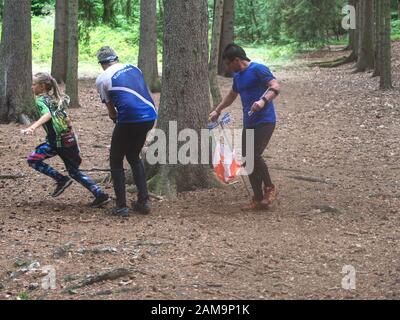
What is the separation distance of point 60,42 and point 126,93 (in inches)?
566

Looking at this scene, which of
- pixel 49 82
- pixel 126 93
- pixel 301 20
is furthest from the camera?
pixel 301 20

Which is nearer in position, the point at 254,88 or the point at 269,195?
the point at 254,88

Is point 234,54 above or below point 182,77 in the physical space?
above

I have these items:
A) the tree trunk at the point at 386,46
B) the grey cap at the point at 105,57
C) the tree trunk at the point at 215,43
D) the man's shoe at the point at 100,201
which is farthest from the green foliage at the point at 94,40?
the grey cap at the point at 105,57

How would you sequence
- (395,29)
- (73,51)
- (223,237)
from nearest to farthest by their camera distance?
(223,237)
(73,51)
(395,29)

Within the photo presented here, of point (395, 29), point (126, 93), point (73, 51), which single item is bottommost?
point (126, 93)

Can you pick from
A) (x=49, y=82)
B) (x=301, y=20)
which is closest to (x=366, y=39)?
(x=301, y=20)

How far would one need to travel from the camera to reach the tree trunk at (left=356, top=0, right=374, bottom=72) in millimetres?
22609

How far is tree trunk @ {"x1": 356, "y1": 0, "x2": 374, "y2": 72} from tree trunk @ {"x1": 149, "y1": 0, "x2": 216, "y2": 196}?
15.9 meters

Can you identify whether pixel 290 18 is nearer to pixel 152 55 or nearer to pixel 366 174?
pixel 152 55

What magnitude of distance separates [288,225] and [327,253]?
950 mm

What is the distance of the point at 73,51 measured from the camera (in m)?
15.2

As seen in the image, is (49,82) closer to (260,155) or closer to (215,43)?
(260,155)
